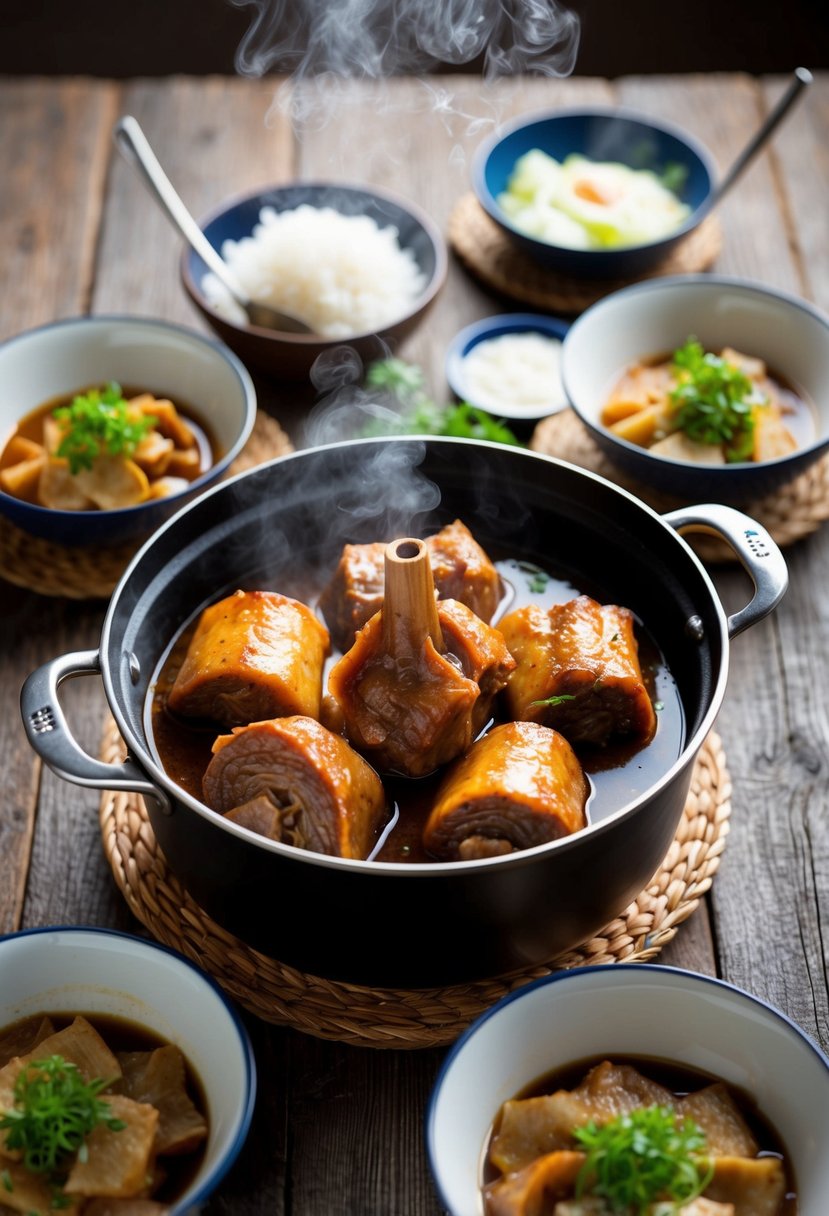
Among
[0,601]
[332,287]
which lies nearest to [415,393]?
[332,287]

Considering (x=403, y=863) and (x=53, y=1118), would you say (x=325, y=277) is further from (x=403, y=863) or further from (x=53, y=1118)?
(x=53, y=1118)

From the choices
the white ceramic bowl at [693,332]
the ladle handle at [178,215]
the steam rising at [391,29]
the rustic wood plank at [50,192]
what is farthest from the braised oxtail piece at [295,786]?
the steam rising at [391,29]

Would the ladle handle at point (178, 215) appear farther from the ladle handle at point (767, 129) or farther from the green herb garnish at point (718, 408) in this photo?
the ladle handle at point (767, 129)

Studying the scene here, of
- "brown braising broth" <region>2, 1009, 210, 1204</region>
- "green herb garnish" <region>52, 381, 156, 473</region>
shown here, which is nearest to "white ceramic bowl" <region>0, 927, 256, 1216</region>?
"brown braising broth" <region>2, 1009, 210, 1204</region>

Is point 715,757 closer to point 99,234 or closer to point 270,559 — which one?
point 270,559

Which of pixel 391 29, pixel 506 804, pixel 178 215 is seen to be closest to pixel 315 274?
pixel 178 215

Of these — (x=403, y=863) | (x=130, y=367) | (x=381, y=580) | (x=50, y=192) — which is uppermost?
(x=381, y=580)
